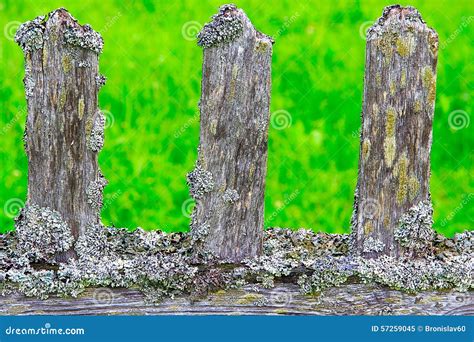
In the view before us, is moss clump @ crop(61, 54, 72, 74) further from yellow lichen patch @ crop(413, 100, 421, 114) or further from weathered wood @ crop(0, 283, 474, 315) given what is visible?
yellow lichen patch @ crop(413, 100, 421, 114)

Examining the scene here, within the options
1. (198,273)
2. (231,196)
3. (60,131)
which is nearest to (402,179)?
(231,196)

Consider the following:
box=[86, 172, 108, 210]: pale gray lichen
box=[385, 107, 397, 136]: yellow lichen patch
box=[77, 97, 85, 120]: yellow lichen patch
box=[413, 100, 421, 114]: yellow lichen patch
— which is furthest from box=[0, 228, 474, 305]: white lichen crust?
box=[413, 100, 421, 114]: yellow lichen patch

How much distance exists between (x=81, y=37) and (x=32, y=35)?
244 millimetres

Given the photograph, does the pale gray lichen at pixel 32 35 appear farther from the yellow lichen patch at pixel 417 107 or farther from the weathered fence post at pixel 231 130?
the yellow lichen patch at pixel 417 107

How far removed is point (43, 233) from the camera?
4.21 m

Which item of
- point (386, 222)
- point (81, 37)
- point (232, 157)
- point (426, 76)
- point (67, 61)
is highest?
point (81, 37)

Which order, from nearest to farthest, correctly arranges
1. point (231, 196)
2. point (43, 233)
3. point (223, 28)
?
point (223, 28), point (231, 196), point (43, 233)

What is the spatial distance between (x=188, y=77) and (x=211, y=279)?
5.58 feet

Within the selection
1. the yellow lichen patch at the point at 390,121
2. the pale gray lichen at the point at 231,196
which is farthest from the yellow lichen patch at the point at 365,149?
the pale gray lichen at the point at 231,196

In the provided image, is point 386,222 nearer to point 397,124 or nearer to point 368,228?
point 368,228

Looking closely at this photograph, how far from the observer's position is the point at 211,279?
416 centimetres

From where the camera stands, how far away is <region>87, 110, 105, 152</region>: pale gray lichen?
4129mm

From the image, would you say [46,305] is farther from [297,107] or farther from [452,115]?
[452,115]

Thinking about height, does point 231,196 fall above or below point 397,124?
below
